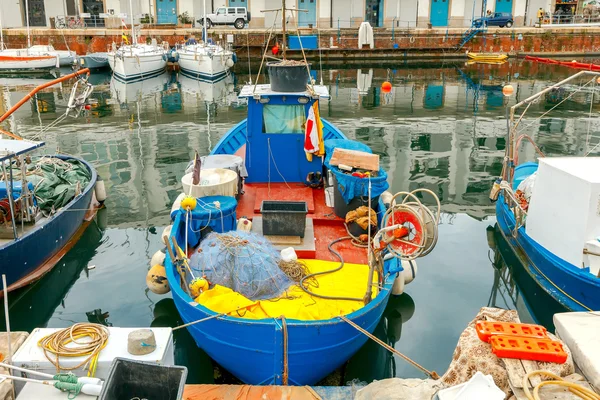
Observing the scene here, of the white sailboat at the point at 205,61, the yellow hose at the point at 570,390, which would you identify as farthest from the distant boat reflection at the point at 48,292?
the white sailboat at the point at 205,61

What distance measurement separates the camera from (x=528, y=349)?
156 inches

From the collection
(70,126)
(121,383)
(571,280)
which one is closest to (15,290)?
(121,383)

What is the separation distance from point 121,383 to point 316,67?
39517 millimetres

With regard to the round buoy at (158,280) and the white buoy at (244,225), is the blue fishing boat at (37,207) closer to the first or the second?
the round buoy at (158,280)

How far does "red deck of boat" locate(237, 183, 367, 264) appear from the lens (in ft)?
26.7

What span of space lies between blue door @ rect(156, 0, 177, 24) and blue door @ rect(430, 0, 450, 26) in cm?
2242

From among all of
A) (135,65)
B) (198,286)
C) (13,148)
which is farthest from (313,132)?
(135,65)

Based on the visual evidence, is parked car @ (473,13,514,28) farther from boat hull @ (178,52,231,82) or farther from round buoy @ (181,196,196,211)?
round buoy @ (181,196,196,211)

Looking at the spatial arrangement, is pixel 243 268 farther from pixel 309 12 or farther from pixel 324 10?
pixel 324 10

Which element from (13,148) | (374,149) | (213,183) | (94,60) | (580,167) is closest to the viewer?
(13,148)

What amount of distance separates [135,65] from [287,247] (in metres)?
31.2

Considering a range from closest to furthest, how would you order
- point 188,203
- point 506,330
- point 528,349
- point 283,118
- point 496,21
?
point 528,349 → point 506,330 → point 188,203 → point 283,118 → point 496,21

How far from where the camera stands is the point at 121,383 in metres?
3.86

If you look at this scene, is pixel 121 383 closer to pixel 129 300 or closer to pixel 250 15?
pixel 129 300
